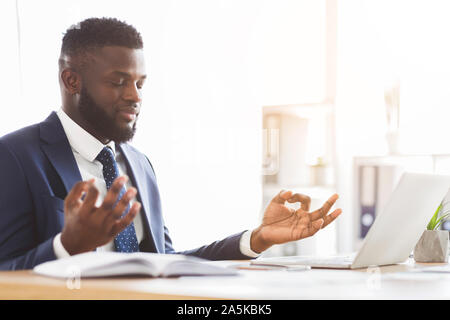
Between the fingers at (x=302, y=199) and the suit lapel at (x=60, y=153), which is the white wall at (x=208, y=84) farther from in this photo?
the fingers at (x=302, y=199)

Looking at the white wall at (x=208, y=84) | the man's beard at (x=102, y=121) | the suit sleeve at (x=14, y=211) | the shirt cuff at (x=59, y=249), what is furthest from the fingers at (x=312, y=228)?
the white wall at (x=208, y=84)

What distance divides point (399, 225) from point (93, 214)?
62cm

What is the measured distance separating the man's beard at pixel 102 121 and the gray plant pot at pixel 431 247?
0.92 m

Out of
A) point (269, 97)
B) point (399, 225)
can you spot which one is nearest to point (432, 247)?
point (399, 225)

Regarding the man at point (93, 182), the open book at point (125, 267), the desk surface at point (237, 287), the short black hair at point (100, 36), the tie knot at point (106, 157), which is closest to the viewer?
the desk surface at point (237, 287)

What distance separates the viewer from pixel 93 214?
3.40ft

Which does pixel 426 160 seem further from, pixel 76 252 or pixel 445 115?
pixel 76 252

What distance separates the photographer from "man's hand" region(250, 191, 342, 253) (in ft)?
4.59

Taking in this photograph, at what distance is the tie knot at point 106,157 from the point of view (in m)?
1.78

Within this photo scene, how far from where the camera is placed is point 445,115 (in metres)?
3.35

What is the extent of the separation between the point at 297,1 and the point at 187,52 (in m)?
0.78

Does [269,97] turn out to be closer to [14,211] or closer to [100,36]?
[100,36]

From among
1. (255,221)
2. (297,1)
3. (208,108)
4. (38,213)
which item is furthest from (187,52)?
(38,213)

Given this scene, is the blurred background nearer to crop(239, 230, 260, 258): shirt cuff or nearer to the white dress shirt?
the white dress shirt
